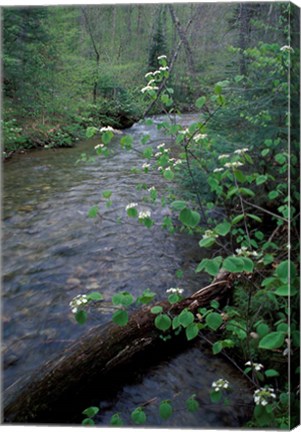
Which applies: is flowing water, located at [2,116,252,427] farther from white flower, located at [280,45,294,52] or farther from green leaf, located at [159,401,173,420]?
white flower, located at [280,45,294,52]

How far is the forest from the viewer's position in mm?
1459

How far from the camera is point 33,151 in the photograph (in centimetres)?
179

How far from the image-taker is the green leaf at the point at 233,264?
1.14 meters

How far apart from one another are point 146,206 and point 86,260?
33cm

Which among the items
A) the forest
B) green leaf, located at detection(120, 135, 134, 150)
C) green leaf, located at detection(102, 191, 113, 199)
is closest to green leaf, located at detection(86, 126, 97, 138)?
the forest

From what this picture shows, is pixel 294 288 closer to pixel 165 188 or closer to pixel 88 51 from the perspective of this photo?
pixel 165 188

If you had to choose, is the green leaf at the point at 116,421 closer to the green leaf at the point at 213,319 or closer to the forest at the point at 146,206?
the forest at the point at 146,206

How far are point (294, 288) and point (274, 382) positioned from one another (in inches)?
14.6

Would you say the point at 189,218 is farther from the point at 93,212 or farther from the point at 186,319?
the point at 93,212

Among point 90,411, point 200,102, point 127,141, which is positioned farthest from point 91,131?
point 90,411

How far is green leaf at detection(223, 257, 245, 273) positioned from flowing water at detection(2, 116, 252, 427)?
1.68ft

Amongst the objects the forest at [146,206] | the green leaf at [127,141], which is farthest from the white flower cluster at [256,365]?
the green leaf at [127,141]

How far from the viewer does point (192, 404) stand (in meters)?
1.46

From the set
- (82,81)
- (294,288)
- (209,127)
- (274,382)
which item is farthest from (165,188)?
(274,382)
